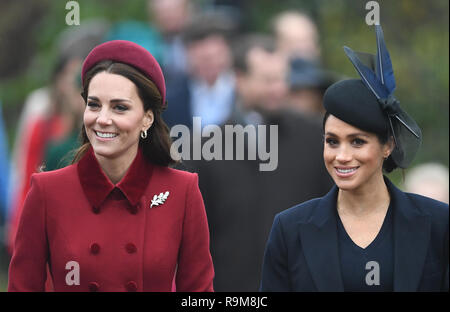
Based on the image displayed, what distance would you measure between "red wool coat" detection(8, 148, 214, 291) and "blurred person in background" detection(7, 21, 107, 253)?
3.56 feet

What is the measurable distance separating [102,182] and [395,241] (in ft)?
4.21

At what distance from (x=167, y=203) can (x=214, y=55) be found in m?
4.12

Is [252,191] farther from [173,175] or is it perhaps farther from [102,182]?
[102,182]

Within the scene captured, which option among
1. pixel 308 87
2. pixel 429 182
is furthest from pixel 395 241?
pixel 308 87

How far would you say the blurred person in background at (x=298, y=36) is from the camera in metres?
10.6

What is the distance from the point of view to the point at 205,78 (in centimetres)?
912

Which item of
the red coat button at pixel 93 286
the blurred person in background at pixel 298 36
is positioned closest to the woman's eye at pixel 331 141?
the red coat button at pixel 93 286

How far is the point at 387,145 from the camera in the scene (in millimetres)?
5312

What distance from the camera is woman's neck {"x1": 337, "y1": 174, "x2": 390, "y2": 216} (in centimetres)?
536

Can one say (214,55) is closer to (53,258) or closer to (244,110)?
(244,110)

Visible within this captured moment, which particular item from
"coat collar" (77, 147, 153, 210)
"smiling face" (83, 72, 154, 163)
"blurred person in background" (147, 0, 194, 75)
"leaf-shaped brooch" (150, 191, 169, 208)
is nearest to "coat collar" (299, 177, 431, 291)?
"leaf-shaped brooch" (150, 191, 169, 208)

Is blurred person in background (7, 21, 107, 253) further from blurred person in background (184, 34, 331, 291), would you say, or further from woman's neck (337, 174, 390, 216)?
woman's neck (337, 174, 390, 216)
